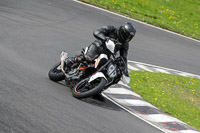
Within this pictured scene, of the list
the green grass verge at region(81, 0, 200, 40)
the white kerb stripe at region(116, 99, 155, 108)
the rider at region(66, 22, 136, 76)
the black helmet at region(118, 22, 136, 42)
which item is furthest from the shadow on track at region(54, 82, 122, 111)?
the green grass verge at region(81, 0, 200, 40)

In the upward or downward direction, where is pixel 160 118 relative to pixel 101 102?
downward

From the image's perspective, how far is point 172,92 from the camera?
10867 millimetres

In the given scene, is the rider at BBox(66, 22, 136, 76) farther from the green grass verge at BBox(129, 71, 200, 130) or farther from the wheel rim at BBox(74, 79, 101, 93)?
the green grass verge at BBox(129, 71, 200, 130)

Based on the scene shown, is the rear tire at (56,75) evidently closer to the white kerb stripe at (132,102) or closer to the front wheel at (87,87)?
→ the front wheel at (87,87)

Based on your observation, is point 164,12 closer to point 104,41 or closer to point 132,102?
point 132,102

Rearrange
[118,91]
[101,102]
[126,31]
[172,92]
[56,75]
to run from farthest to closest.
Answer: [172,92] < [118,91] < [56,75] < [101,102] < [126,31]

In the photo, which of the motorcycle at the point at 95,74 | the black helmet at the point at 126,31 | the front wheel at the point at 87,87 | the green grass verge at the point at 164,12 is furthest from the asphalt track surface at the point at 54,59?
the black helmet at the point at 126,31

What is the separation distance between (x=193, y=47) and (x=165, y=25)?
2367mm

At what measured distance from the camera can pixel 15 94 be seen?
21.7 ft

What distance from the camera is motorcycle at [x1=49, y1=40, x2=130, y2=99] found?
7.32m

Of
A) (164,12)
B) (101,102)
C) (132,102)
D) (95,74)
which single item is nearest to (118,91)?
(132,102)

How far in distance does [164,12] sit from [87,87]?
592 inches

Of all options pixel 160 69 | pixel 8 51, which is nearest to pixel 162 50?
pixel 160 69

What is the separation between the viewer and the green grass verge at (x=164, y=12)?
62.5ft
